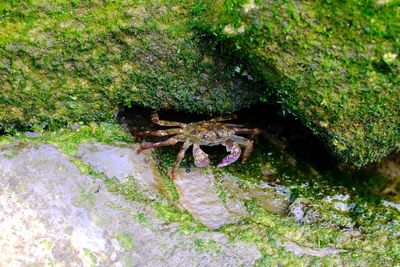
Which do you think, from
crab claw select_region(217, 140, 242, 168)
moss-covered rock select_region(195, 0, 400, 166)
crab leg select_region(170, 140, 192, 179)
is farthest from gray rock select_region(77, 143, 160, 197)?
moss-covered rock select_region(195, 0, 400, 166)

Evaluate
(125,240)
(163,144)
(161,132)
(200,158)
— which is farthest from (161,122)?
(125,240)

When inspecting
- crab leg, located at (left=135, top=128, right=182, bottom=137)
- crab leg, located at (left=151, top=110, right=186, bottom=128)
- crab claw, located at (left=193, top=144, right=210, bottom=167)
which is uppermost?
crab leg, located at (left=151, top=110, right=186, bottom=128)

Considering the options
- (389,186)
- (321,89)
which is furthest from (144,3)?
(389,186)

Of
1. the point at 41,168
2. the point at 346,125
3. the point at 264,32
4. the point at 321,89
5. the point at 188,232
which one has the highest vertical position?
the point at 264,32

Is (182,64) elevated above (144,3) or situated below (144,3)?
below

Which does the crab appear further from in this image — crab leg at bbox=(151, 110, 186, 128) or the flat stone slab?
the flat stone slab

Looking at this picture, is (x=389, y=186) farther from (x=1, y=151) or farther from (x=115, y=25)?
(x=1, y=151)
